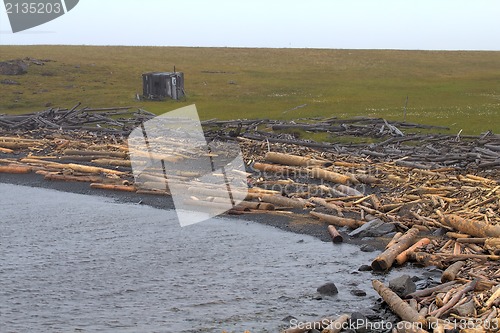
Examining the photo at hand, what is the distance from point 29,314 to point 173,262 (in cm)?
527

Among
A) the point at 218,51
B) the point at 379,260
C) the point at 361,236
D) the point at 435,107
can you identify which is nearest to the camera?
the point at 379,260

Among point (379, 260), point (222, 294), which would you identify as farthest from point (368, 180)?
point (222, 294)

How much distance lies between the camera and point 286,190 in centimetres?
3008

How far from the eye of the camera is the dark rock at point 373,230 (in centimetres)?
2417

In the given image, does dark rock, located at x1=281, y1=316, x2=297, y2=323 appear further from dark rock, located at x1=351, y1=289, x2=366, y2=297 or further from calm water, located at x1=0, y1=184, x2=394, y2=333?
dark rock, located at x1=351, y1=289, x2=366, y2=297

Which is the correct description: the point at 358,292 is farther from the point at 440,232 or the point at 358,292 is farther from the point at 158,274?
the point at 440,232

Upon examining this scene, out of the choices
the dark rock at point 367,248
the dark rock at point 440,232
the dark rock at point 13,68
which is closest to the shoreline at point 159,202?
the dark rock at point 367,248

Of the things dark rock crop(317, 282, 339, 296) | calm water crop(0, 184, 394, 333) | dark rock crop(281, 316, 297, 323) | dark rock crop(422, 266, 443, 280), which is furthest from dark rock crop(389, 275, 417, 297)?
dark rock crop(281, 316, 297, 323)

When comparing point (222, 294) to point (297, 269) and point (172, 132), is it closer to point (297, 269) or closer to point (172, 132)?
point (297, 269)

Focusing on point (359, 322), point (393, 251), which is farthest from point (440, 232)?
point (359, 322)

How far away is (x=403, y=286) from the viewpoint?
18.0 meters

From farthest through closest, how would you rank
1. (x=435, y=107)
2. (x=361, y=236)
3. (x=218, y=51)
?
(x=218, y=51) < (x=435, y=107) < (x=361, y=236)

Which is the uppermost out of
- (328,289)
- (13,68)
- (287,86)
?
(13,68)

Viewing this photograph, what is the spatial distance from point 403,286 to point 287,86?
55392 millimetres
